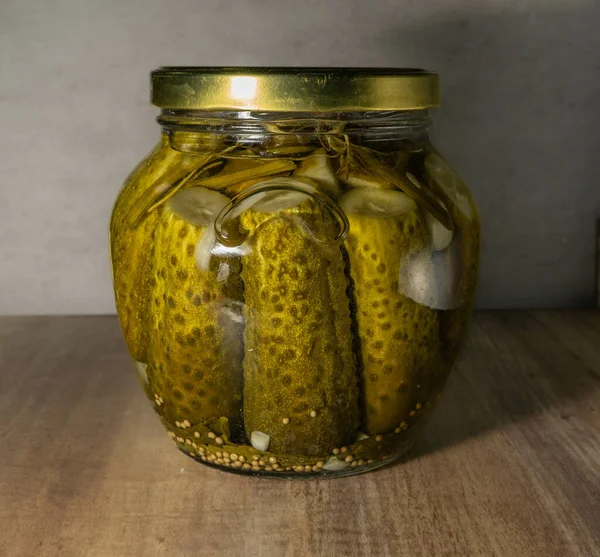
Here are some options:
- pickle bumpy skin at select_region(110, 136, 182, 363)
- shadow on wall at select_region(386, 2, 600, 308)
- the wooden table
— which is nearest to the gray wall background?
shadow on wall at select_region(386, 2, 600, 308)

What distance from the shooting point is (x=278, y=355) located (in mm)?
654

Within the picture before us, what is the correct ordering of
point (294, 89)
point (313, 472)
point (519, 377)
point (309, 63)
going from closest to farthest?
point (294, 89) < point (313, 472) < point (519, 377) < point (309, 63)

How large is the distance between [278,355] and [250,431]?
7 centimetres

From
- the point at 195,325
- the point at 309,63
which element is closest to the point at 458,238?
the point at 195,325

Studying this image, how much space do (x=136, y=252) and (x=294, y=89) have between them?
17 cm

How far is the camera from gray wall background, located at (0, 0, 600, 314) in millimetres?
1128

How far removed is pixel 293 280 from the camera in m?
0.64

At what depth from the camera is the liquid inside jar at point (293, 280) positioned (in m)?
0.64

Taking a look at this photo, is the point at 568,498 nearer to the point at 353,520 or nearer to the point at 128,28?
the point at 353,520

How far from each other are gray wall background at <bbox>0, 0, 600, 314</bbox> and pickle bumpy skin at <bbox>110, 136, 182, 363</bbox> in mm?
452

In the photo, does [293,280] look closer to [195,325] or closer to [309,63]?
[195,325]

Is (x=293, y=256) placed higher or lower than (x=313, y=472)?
higher

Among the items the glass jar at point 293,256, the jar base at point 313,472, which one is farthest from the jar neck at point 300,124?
the jar base at point 313,472

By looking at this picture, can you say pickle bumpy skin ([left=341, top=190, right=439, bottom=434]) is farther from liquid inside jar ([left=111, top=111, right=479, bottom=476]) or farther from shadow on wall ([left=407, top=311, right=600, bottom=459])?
shadow on wall ([left=407, top=311, right=600, bottom=459])
